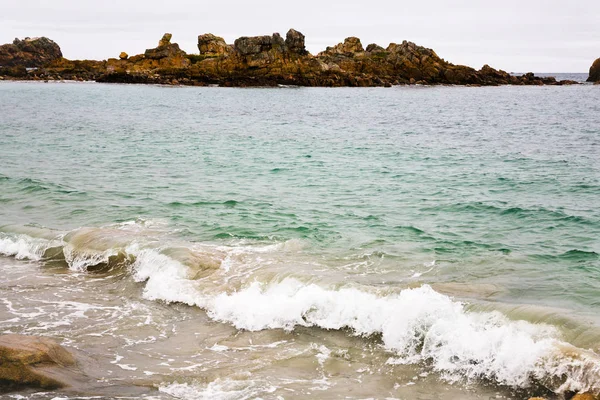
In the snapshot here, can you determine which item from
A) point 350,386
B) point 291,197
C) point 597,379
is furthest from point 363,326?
point 291,197

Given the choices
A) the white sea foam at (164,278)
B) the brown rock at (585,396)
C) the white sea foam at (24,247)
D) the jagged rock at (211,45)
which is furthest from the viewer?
the jagged rock at (211,45)

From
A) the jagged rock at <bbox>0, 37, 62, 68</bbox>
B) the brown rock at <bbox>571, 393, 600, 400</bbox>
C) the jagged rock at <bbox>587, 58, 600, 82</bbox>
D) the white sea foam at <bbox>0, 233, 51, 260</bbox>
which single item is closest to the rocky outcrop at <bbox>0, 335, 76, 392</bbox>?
the white sea foam at <bbox>0, 233, 51, 260</bbox>

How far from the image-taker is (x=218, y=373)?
890cm

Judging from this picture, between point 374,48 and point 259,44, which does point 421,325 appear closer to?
point 259,44

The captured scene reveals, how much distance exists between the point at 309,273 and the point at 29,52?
628 ft

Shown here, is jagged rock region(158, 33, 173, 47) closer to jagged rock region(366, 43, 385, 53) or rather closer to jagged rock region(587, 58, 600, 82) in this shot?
jagged rock region(366, 43, 385, 53)

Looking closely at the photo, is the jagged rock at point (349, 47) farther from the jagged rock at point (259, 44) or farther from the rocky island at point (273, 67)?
the jagged rock at point (259, 44)

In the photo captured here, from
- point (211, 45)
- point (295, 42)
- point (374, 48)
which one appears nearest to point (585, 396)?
point (295, 42)

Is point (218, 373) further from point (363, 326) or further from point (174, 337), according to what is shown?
point (363, 326)

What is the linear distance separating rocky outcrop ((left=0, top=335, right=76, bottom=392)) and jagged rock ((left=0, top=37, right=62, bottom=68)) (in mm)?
188295

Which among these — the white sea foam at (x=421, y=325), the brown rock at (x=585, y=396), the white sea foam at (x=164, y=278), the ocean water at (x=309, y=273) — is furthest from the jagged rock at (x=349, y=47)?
the brown rock at (x=585, y=396)

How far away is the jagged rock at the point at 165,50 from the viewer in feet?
462

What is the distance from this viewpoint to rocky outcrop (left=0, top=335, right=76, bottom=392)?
7918mm

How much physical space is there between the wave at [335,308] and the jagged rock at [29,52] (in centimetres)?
18093
